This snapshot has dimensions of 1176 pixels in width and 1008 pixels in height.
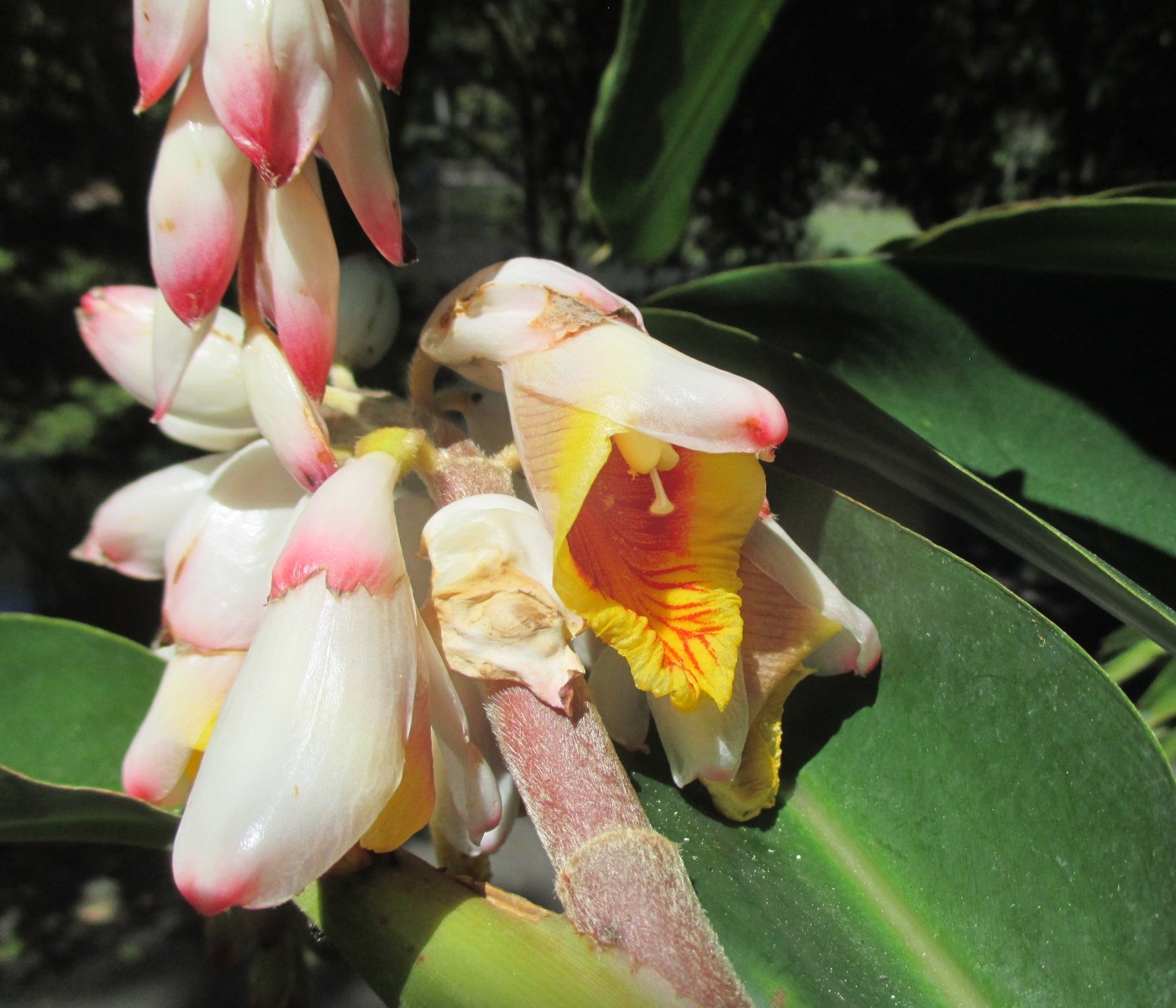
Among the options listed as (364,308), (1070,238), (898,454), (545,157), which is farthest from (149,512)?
(545,157)

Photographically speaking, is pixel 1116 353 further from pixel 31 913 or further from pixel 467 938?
pixel 31 913

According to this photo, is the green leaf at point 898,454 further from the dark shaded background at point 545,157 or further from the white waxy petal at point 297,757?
the dark shaded background at point 545,157

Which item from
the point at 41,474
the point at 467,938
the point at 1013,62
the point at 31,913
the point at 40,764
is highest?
the point at 1013,62

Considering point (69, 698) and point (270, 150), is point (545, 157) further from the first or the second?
point (270, 150)

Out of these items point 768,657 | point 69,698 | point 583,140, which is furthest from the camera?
point 583,140

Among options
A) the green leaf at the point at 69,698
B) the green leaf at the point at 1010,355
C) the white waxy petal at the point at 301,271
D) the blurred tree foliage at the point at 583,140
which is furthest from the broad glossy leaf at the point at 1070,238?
the blurred tree foliage at the point at 583,140

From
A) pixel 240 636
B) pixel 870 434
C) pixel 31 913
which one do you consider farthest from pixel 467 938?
pixel 31 913
